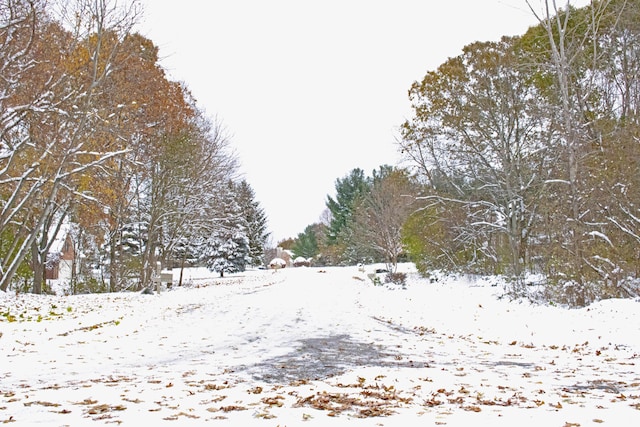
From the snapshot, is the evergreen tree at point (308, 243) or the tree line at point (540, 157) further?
the evergreen tree at point (308, 243)

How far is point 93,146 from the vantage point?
18.2 meters

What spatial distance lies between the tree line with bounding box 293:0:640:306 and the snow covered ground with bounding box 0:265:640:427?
6.02 feet

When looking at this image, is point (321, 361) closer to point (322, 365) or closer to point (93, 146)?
point (322, 365)

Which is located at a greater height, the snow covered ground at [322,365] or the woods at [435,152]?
the woods at [435,152]

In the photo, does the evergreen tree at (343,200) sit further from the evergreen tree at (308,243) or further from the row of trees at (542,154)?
the row of trees at (542,154)

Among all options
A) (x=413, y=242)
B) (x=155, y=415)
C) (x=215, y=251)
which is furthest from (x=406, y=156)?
(x=215, y=251)

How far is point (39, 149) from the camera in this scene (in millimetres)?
16297

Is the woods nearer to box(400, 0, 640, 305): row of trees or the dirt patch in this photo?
box(400, 0, 640, 305): row of trees

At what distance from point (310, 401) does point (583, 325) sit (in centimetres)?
712

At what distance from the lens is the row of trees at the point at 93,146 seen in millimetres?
15070

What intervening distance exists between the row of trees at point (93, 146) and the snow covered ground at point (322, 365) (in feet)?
14.7

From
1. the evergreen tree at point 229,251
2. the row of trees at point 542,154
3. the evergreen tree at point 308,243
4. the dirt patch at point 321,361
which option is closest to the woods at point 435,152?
the row of trees at point 542,154

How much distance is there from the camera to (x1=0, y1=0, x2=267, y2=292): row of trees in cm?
1507

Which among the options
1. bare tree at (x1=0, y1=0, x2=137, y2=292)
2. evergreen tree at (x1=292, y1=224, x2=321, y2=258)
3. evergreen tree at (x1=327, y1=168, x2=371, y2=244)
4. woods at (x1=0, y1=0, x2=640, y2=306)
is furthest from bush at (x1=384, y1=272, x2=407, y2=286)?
evergreen tree at (x1=292, y1=224, x2=321, y2=258)
